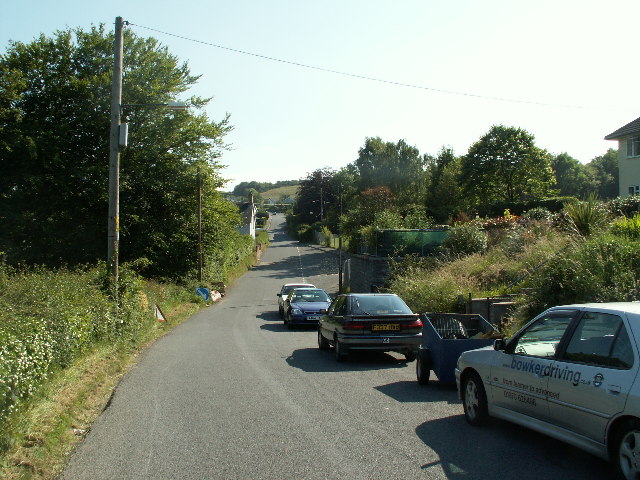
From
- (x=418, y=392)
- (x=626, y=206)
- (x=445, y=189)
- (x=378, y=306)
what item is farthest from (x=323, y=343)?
(x=445, y=189)

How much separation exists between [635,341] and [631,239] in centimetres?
1041

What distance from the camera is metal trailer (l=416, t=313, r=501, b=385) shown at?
980 cm

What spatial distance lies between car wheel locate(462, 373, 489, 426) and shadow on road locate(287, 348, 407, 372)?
457cm

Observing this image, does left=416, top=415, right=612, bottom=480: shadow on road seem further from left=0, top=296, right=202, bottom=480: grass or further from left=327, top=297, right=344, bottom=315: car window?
left=327, top=297, right=344, bottom=315: car window

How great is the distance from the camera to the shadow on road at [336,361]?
40.6 ft

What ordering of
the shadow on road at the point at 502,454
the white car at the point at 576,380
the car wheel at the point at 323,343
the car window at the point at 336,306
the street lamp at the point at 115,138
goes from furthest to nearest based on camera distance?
the street lamp at the point at 115,138 → the car wheel at the point at 323,343 → the car window at the point at 336,306 → the shadow on road at the point at 502,454 → the white car at the point at 576,380

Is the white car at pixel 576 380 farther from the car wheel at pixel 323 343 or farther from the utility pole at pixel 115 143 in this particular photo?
the utility pole at pixel 115 143

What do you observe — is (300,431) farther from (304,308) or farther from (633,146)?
(633,146)

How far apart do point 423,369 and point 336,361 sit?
3621 millimetres

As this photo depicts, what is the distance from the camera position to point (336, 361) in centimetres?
1338

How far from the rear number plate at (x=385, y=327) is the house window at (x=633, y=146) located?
26.2 meters

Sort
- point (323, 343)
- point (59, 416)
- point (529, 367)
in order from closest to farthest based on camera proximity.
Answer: point (529, 367), point (59, 416), point (323, 343)

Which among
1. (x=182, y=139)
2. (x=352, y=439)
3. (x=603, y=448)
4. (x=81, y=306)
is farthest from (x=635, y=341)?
(x=182, y=139)

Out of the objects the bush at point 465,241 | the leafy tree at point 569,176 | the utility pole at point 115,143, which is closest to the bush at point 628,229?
the bush at point 465,241
